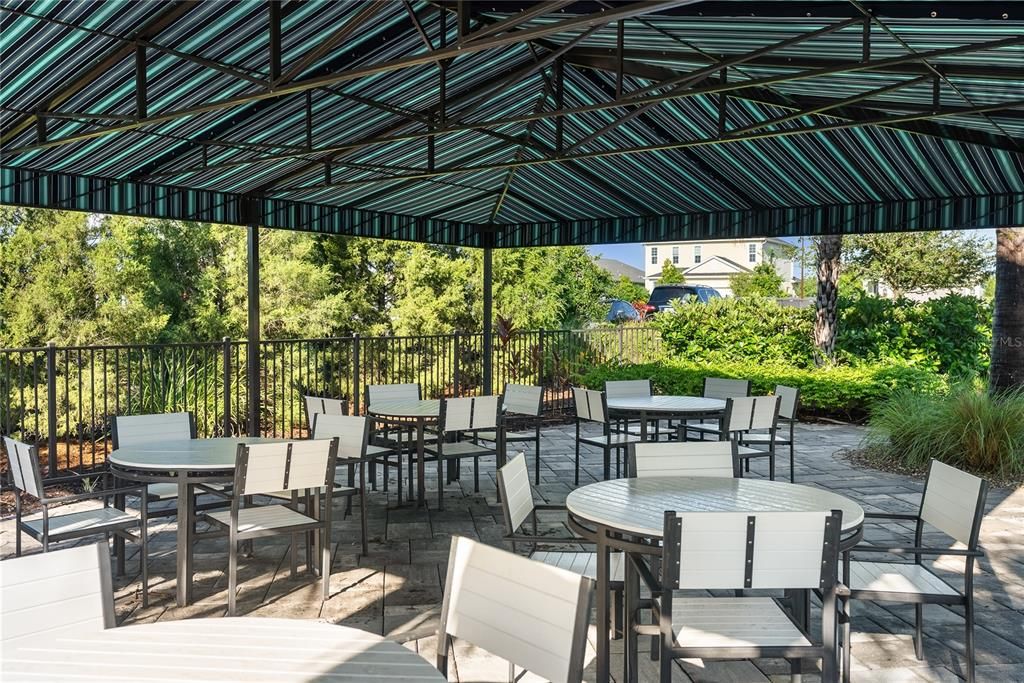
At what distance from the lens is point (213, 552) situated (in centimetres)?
541

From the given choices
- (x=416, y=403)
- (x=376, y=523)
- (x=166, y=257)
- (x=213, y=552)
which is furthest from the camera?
(x=166, y=257)

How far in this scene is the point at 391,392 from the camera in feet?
25.1

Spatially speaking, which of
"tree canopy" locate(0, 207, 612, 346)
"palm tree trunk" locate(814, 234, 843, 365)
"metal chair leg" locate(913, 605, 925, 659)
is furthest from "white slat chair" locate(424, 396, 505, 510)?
"tree canopy" locate(0, 207, 612, 346)

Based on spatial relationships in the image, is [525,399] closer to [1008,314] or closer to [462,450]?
[462,450]

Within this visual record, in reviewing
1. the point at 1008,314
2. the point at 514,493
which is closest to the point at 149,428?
the point at 514,493

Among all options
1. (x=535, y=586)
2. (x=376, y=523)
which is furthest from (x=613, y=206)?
(x=535, y=586)

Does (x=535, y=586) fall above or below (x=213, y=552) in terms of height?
above

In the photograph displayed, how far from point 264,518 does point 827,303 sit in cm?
1127

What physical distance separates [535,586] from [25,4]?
413 centimetres

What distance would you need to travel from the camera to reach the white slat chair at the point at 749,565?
2.69m

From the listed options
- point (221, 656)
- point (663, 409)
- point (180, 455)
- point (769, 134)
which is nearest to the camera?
point (221, 656)

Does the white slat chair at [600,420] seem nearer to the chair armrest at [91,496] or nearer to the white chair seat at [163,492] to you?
the white chair seat at [163,492]

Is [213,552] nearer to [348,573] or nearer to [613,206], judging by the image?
[348,573]

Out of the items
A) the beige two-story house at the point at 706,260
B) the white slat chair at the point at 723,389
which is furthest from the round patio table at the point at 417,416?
the beige two-story house at the point at 706,260
